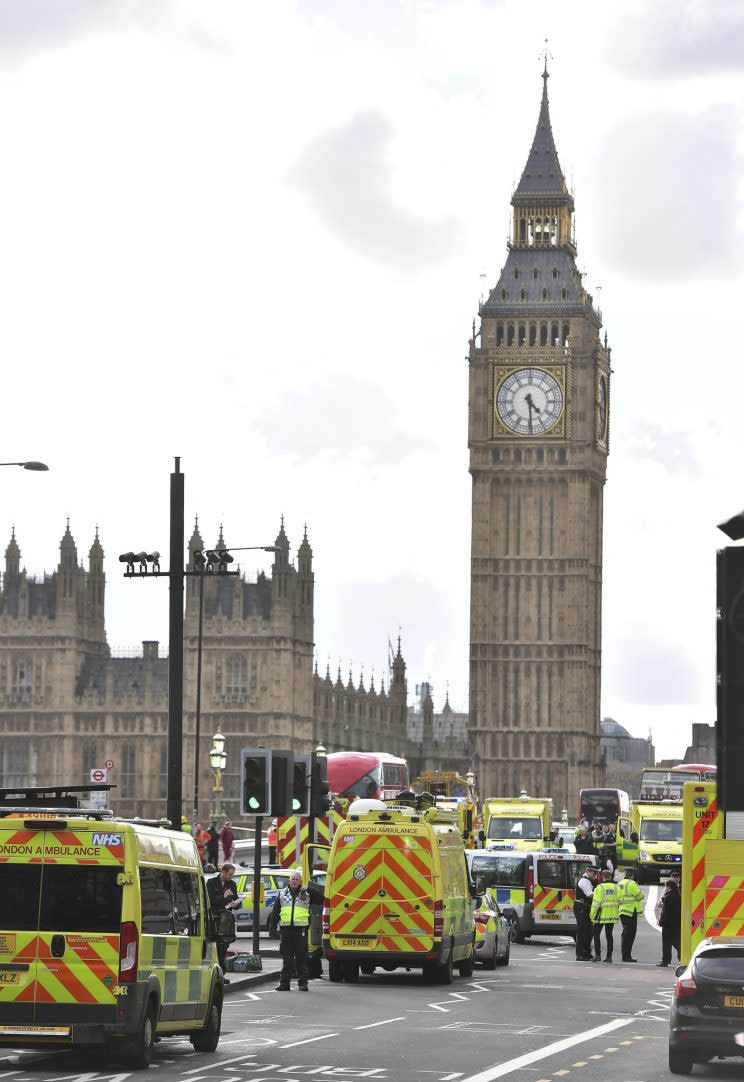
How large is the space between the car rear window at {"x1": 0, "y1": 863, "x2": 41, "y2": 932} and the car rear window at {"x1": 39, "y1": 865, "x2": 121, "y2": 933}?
0.21 ft

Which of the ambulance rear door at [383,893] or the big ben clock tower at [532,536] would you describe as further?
the big ben clock tower at [532,536]

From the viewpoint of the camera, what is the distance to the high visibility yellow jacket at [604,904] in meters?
35.5

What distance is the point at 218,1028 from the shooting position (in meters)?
22.1

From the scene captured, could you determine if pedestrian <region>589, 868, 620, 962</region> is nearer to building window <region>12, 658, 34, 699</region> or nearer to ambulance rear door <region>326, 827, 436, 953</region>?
ambulance rear door <region>326, 827, 436, 953</region>

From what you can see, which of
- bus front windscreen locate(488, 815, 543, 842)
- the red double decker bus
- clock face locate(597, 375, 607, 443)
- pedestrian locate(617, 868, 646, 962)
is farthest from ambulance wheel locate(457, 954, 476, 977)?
clock face locate(597, 375, 607, 443)

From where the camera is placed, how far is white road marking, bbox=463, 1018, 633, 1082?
19.5m

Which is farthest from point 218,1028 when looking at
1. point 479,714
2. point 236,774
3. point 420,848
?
point 479,714

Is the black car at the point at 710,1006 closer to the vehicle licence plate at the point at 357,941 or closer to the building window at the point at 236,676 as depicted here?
the vehicle licence plate at the point at 357,941

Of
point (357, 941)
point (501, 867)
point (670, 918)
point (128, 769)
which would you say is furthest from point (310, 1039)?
point (128, 769)

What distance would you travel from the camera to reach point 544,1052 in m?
21.5

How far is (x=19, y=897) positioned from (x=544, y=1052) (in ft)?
16.7

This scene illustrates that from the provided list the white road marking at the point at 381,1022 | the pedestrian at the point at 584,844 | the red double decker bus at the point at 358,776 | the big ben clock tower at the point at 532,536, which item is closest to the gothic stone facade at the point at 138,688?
the big ben clock tower at the point at 532,536

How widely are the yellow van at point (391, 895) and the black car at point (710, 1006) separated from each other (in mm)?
9991

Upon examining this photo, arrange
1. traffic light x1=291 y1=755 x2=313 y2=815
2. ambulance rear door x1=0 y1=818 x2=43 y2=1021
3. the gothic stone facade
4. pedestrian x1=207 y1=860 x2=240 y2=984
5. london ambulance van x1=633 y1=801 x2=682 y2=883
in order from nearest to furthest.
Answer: ambulance rear door x1=0 y1=818 x2=43 y2=1021 < pedestrian x1=207 y1=860 x2=240 y2=984 < traffic light x1=291 y1=755 x2=313 y2=815 < london ambulance van x1=633 y1=801 x2=682 y2=883 < the gothic stone facade
